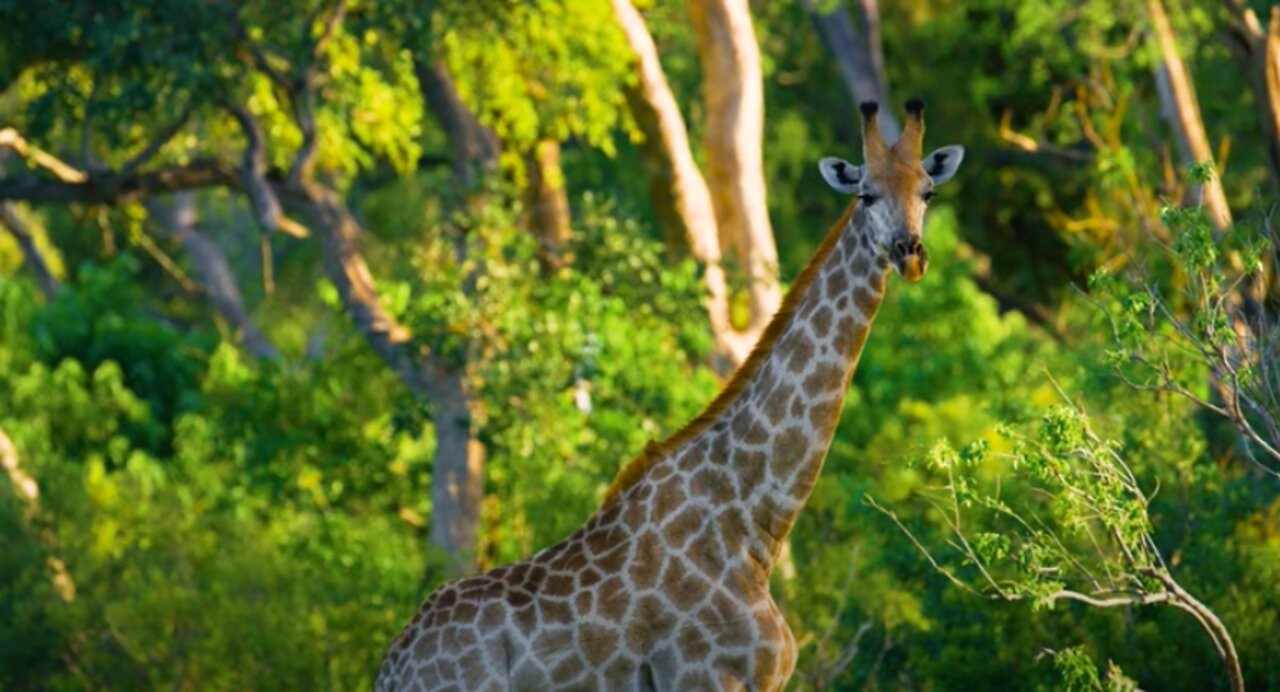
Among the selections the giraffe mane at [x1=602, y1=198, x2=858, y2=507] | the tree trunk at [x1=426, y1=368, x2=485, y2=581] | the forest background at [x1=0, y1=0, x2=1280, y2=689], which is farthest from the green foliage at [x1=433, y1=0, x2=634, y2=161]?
the giraffe mane at [x1=602, y1=198, x2=858, y2=507]

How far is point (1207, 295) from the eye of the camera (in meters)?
9.88

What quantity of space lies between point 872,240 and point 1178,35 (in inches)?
643

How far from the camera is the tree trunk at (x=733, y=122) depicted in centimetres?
2127

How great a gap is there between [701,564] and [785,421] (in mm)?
662

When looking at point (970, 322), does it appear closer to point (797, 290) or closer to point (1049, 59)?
point (1049, 59)

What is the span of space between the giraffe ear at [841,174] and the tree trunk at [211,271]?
22.1 meters

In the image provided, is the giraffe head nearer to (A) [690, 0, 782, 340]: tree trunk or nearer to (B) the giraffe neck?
(B) the giraffe neck

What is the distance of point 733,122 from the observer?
70.2 ft

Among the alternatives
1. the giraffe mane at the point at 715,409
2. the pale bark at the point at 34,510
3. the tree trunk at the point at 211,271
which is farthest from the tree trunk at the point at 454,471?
the tree trunk at the point at 211,271

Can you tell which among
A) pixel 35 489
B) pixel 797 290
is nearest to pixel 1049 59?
pixel 35 489

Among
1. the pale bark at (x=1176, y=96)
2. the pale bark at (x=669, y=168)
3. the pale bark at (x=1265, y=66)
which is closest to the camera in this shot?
the pale bark at (x=1265, y=66)

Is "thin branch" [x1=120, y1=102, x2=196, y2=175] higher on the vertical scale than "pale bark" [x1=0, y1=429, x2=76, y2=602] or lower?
higher

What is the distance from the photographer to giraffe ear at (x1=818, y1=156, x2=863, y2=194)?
10234mm

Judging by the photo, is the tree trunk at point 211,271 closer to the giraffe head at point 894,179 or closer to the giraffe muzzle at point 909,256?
the giraffe head at point 894,179
